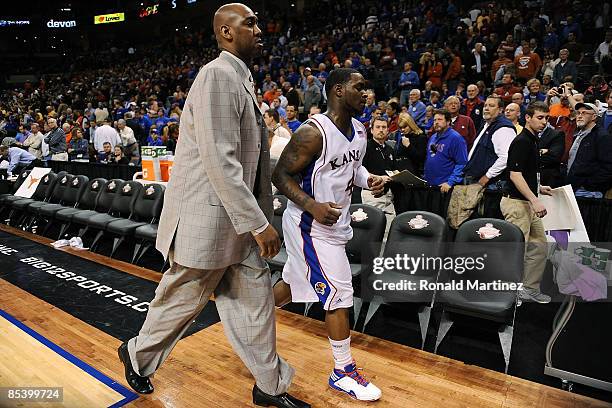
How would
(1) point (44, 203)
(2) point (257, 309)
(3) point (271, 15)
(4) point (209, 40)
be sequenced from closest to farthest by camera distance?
Result: 1. (2) point (257, 309)
2. (1) point (44, 203)
3. (3) point (271, 15)
4. (4) point (209, 40)

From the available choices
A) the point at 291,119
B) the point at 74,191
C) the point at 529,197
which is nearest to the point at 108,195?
the point at 74,191

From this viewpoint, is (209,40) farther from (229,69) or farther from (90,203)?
(229,69)

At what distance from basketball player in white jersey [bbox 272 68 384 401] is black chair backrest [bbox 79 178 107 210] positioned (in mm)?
4333

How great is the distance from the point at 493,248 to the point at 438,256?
363mm

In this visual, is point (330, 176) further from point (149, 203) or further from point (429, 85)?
point (429, 85)

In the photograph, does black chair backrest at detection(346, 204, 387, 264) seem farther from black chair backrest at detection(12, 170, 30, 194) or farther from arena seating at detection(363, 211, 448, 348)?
black chair backrest at detection(12, 170, 30, 194)

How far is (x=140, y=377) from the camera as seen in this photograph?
7.32 feet

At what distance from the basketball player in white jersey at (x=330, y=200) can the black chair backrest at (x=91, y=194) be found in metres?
4.33

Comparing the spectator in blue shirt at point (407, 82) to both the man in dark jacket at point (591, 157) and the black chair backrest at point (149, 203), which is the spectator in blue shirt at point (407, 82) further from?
the black chair backrest at point (149, 203)

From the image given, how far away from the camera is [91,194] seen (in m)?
6.02

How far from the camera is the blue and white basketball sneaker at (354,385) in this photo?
2.24 m

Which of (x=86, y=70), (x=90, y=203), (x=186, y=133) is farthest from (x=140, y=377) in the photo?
(x=86, y=70)

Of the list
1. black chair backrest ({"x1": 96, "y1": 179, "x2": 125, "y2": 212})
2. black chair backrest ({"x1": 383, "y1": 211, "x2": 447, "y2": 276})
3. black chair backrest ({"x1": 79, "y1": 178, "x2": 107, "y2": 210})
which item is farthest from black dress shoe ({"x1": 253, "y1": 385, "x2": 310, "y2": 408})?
black chair backrest ({"x1": 79, "y1": 178, "x2": 107, "y2": 210})

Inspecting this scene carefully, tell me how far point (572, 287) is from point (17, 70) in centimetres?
3272
